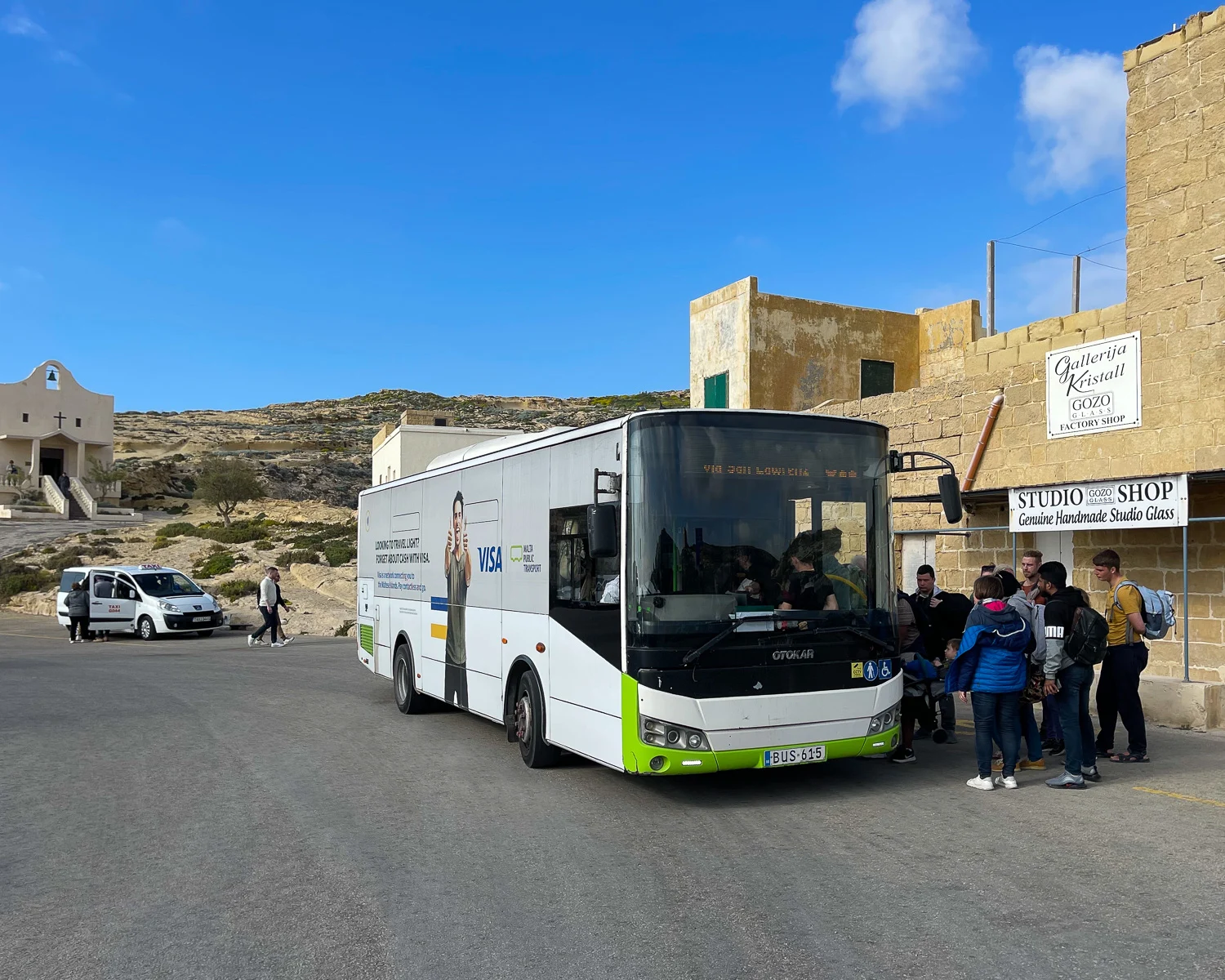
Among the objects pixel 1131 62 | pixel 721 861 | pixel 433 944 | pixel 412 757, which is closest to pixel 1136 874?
pixel 721 861

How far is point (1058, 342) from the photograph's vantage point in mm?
14922

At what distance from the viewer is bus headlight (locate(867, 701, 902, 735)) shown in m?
8.08

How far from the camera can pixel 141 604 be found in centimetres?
2659

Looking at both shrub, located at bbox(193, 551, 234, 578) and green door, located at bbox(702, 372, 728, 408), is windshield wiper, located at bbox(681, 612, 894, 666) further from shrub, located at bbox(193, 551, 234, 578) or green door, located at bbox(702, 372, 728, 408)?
shrub, located at bbox(193, 551, 234, 578)

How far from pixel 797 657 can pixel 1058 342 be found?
30.8 feet

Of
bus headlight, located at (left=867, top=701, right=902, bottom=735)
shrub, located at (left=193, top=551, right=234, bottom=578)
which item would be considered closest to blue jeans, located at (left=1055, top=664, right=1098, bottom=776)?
bus headlight, located at (left=867, top=701, right=902, bottom=735)

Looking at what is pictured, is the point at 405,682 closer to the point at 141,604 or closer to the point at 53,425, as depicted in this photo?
the point at 141,604

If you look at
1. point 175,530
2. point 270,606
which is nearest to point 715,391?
point 270,606

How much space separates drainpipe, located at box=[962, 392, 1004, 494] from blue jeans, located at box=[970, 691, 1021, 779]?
772cm

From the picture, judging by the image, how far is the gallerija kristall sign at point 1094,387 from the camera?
13.4m

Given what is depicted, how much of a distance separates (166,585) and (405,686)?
1719 centimetres

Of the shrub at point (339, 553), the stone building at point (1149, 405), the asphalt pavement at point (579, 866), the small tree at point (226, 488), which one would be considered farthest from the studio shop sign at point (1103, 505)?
the small tree at point (226, 488)

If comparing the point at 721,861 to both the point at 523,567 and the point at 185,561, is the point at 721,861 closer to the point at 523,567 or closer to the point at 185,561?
the point at 523,567

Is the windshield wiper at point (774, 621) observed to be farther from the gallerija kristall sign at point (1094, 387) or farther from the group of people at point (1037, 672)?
the gallerija kristall sign at point (1094, 387)
